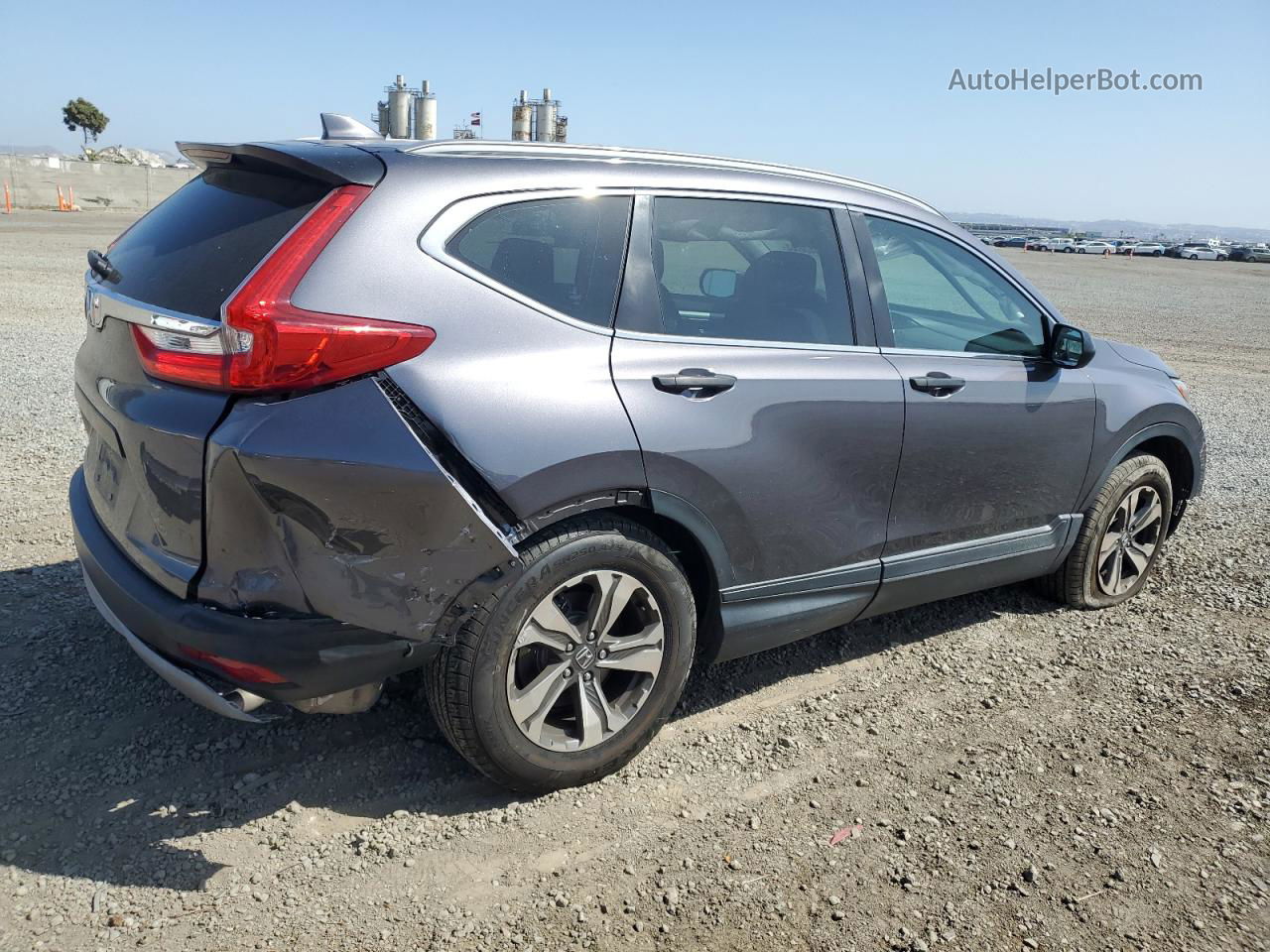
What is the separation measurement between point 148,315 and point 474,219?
2.98 feet

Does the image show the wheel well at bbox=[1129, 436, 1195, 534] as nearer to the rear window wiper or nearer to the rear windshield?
the rear windshield

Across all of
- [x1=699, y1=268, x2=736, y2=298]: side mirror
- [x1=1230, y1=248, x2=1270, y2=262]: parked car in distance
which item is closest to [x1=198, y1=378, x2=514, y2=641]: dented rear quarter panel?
[x1=699, y1=268, x2=736, y2=298]: side mirror

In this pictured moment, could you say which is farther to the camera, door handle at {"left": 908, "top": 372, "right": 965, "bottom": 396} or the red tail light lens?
door handle at {"left": 908, "top": 372, "right": 965, "bottom": 396}

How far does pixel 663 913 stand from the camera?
2678 mm

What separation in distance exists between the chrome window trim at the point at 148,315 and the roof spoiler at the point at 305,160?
52 centimetres

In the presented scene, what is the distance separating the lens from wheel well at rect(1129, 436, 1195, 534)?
491cm

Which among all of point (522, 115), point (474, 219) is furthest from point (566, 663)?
point (522, 115)

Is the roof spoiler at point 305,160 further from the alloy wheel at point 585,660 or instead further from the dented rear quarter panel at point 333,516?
the alloy wheel at point 585,660

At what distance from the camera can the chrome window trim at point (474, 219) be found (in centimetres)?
276

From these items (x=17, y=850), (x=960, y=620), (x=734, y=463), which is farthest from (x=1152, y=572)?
(x=17, y=850)

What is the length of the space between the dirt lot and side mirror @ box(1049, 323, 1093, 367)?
123 centimetres

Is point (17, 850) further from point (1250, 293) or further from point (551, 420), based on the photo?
point (1250, 293)

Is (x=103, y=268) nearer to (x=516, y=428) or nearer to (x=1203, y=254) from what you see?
(x=516, y=428)

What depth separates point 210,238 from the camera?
2865mm
